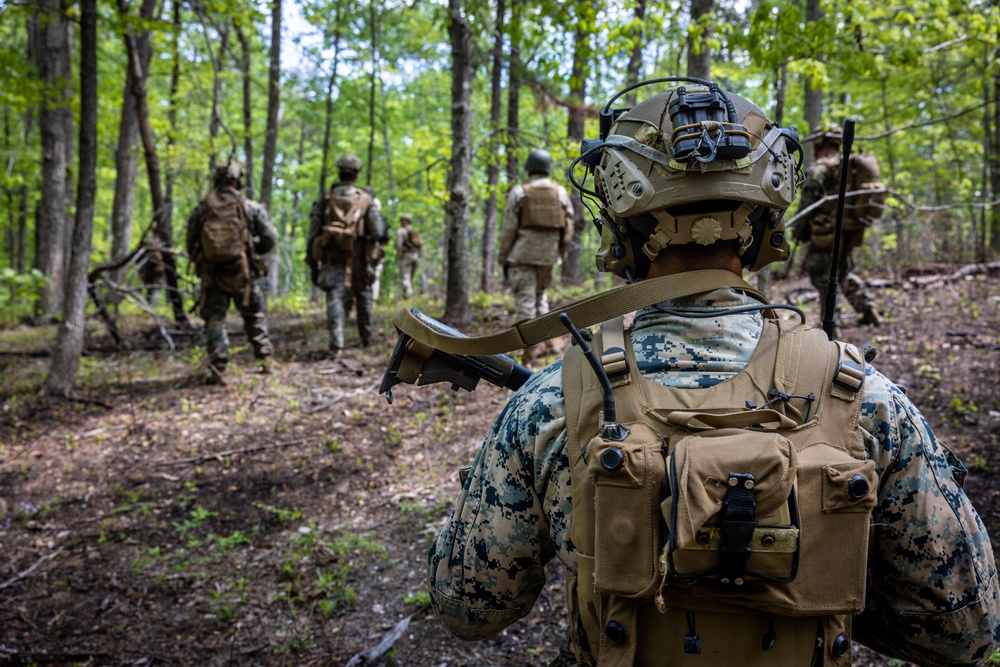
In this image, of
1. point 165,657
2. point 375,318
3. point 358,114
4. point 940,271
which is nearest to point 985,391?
point 940,271

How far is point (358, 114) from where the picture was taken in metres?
19.8

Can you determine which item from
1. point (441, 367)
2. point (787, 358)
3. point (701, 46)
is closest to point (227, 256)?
point (701, 46)

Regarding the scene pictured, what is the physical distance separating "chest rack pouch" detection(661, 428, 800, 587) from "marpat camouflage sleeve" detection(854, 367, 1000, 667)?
12.5 inches

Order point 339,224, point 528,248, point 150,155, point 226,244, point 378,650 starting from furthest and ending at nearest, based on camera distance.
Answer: point 150,155
point 339,224
point 528,248
point 226,244
point 378,650

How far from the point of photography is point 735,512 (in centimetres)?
119

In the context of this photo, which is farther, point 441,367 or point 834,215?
point 834,215

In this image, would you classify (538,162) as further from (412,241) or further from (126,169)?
(412,241)

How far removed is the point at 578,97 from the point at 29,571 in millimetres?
12348

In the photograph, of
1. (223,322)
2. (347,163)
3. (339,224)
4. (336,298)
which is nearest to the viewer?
(223,322)

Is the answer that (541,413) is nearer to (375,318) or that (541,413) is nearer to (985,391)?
(985,391)

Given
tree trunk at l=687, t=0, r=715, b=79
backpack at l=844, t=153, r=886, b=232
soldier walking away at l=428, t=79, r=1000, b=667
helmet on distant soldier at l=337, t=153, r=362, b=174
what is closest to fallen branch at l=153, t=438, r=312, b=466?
helmet on distant soldier at l=337, t=153, r=362, b=174

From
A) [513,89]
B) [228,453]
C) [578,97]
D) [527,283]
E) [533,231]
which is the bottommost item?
[228,453]

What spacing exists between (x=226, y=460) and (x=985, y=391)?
6.67m

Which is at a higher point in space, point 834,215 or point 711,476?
point 834,215
